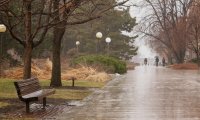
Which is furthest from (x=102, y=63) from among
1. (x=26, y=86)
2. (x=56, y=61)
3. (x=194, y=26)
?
(x=194, y=26)

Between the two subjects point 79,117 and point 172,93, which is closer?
point 79,117

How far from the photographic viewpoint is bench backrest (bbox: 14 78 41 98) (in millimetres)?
12930

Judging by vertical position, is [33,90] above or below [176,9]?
below

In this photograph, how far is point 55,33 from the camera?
23047 mm

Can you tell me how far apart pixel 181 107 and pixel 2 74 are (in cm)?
1559

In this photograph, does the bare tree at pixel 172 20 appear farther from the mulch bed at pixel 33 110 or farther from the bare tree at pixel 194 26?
the mulch bed at pixel 33 110

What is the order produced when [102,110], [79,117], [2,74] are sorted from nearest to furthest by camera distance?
[79,117] < [102,110] < [2,74]

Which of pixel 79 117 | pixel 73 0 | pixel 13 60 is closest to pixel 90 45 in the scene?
pixel 13 60

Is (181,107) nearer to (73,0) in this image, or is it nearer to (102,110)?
(102,110)

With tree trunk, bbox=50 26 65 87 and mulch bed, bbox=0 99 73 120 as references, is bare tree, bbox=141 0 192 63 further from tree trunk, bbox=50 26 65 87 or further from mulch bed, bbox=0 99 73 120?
mulch bed, bbox=0 99 73 120

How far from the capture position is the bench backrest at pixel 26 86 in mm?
12930

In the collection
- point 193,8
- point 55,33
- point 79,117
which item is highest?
point 193,8

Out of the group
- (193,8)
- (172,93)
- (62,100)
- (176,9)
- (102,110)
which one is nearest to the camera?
(102,110)

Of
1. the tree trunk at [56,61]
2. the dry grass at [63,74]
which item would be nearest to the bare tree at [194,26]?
the dry grass at [63,74]
